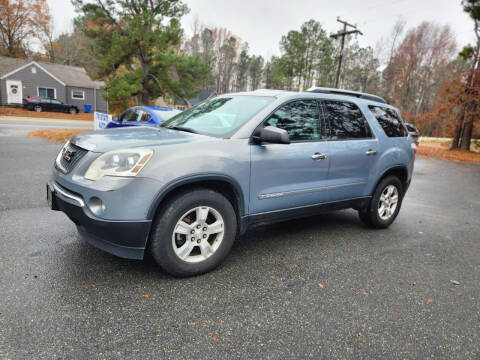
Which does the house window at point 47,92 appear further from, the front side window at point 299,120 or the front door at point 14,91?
the front side window at point 299,120

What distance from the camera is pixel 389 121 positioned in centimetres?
482

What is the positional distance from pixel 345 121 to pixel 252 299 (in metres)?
2.60

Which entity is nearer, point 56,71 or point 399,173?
point 399,173

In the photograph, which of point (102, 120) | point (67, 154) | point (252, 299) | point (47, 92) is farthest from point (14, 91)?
point (252, 299)

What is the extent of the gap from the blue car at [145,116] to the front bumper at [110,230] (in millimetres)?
6673

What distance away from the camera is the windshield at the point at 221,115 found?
341 centimetres

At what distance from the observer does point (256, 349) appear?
2182 millimetres

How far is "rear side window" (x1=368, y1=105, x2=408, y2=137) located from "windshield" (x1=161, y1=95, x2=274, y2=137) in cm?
195

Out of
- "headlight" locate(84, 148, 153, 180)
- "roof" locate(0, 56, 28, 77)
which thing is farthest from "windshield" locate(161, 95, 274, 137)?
"roof" locate(0, 56, 28, 77)

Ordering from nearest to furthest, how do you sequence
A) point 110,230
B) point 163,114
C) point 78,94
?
point 110,230, point 163,114, point 78,94

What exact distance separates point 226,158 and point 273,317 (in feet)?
4.71

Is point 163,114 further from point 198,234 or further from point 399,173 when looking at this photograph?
point 198,234

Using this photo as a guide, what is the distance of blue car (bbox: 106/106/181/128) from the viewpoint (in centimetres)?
934

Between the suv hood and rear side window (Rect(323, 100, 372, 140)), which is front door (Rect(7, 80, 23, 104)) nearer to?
the suv hood
